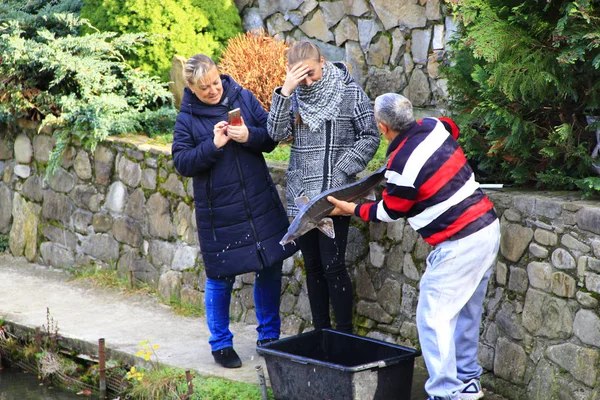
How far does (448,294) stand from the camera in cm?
412

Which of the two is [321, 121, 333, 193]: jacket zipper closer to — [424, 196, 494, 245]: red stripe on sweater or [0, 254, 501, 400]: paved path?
[424, 196, 494, 245]: red stripe on sweater

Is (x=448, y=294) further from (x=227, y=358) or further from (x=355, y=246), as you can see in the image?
(x=227, y=358)

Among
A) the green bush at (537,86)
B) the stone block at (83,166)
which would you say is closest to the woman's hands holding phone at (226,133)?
the green bush at (537,86)

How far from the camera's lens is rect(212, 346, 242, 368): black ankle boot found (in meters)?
5.27

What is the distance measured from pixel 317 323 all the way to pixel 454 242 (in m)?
1.28

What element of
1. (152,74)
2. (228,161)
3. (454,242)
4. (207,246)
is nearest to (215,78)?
(228,161)

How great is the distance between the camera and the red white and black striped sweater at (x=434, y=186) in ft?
13.3

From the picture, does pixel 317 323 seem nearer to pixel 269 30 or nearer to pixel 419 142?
pixel 419 142

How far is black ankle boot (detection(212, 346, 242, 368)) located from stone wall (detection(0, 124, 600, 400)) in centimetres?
80

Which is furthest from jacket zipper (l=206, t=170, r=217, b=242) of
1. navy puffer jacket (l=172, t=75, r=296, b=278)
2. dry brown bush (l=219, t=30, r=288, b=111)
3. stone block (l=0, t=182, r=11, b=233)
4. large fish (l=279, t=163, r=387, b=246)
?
stone block (l=0, t=182, r=11, b=233)

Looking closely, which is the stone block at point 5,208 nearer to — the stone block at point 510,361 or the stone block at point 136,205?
the stone block at point 136,205

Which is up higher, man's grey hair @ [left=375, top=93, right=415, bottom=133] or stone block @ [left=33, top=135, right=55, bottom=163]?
man's grey hair @ [left=375, top=93, right=415, bottom=133]

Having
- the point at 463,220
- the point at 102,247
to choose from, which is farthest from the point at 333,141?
the point at 102,247

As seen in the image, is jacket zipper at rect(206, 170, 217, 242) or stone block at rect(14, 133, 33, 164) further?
stone block at rect(14, 133, 33, 164)
